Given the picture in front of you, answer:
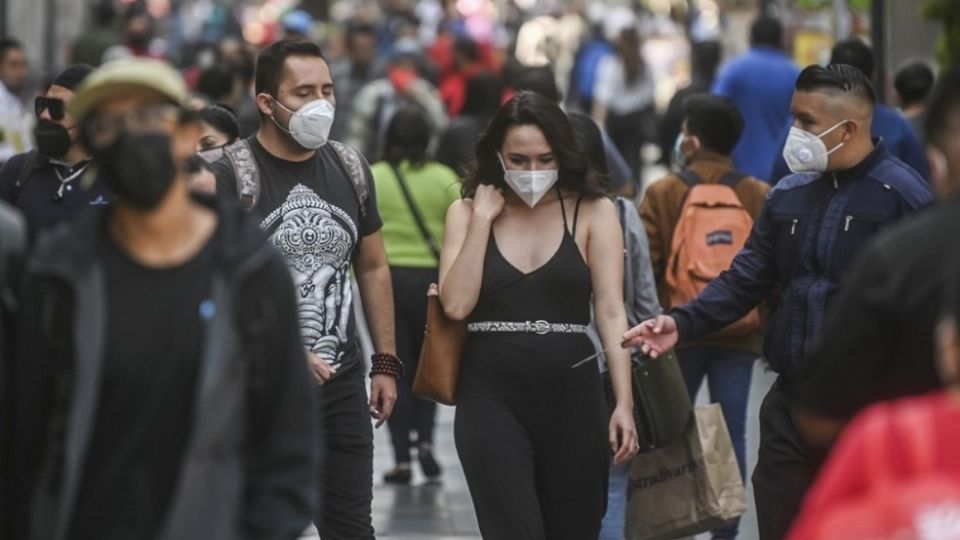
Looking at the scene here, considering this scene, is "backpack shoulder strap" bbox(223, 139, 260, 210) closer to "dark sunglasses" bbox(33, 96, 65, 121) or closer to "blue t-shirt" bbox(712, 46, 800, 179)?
"dark sunglasses" bbox(33, 96, 65, 121)

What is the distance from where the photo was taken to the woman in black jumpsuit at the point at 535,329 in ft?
22.7

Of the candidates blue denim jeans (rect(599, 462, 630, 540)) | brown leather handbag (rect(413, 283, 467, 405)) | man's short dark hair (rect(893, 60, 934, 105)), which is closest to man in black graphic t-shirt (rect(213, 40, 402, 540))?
brown leather handbag (rect(413, 283, 467, 405))

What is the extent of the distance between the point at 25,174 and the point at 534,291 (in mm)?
1877

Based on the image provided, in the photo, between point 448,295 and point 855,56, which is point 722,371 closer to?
point 855,56

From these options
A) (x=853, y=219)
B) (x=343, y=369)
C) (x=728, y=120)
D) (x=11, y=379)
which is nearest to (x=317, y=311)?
(x=343, y=369)

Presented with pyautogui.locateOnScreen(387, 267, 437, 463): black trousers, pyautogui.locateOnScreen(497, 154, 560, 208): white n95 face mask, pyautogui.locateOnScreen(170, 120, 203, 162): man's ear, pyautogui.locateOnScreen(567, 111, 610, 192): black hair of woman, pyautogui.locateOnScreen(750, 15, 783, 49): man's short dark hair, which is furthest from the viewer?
pyautogui.locateOnScreen(750, 15, 783, 49): man's short dark hair

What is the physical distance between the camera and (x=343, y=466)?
22.8 ft

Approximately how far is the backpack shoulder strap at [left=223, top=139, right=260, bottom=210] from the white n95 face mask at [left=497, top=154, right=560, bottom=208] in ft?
2.53

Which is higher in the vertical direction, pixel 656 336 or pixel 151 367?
pixel 151 367

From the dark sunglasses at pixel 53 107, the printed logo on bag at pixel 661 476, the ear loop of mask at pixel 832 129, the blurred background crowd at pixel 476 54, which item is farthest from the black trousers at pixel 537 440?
the blurred background crowd at pixel 476 54

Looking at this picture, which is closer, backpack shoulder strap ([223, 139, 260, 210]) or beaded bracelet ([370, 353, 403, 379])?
backpack shoulder strap ([223, 139, 260, 210])

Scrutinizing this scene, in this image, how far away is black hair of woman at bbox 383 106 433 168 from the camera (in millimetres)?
11180

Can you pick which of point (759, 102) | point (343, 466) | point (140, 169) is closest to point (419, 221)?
point (759, 102)

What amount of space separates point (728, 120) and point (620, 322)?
2.79 meters
